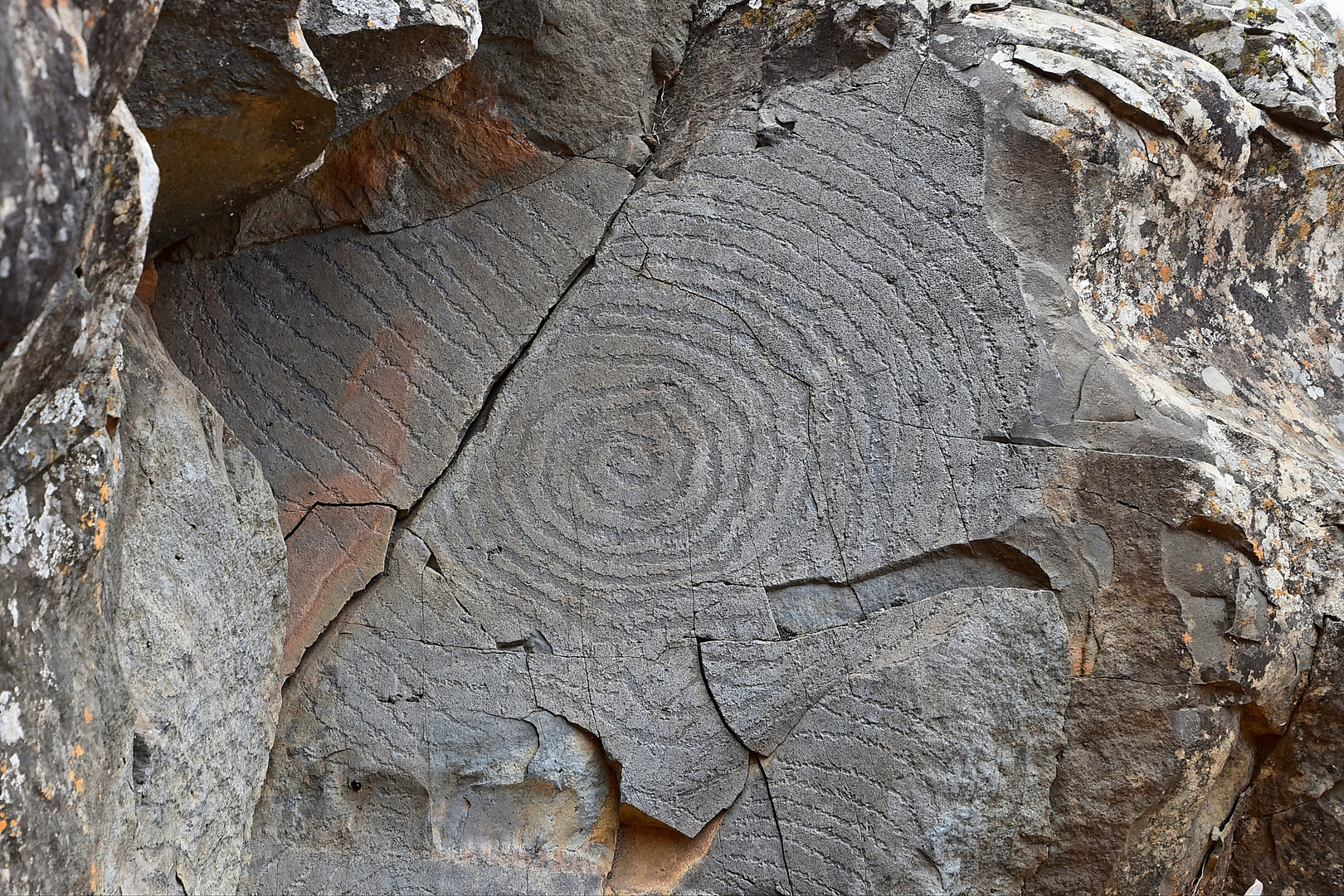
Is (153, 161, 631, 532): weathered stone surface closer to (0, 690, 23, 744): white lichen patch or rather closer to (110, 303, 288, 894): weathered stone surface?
(110, 303, 288, 894): weathered stone surface

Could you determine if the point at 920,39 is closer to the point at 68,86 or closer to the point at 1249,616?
the point at 1249,616

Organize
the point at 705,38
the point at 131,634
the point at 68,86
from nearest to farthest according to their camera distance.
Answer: the point at 68,86
the point at 131,634
the point at 705,38

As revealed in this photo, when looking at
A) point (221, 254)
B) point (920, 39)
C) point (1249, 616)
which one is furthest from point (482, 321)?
point (1249, 616)

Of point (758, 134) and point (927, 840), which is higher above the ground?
point (758, 134)

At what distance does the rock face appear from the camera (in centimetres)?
185

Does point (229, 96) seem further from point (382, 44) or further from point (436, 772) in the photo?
point (436, 772)

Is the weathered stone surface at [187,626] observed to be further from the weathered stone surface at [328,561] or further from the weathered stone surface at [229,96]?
the weathered stone surface at [229,96]

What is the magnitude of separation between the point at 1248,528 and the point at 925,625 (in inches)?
22.6

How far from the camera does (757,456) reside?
206 cm

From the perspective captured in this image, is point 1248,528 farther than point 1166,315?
No

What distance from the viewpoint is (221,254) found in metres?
2.17

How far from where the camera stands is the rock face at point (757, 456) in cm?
185

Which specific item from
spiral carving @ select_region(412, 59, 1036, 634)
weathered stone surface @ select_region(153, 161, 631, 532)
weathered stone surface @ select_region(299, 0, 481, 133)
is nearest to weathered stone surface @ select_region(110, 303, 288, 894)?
weathered stone surface @ select_region(153, 161, 631, 532)

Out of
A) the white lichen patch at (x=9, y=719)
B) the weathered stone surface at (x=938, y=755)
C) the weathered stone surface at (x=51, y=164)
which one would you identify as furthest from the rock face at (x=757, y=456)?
the weathered stone surface at (x=51, y=164)
